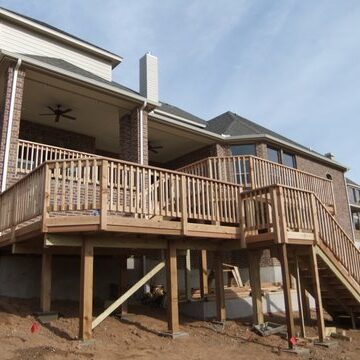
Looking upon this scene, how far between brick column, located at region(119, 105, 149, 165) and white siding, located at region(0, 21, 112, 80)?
12.6ft

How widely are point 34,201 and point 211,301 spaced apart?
17.6 feet

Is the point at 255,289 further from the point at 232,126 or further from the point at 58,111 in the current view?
the point at 232,126

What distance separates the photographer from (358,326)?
424 inches

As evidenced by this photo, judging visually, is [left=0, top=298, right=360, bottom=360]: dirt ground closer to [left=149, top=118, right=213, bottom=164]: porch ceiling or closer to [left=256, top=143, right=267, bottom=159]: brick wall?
[left=149, top=118, right=213, bottom=164]: porch ceiling

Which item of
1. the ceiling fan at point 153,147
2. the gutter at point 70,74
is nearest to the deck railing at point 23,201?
the gutter at point 70,74

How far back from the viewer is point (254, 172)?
1216 cm

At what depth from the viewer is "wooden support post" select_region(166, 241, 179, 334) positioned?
26.3 feet

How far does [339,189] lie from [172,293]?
631 inches

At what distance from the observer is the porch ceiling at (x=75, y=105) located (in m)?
11.0

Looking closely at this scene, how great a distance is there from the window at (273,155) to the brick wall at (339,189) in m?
2.43

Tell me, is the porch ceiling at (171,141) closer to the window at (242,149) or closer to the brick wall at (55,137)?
the window at (242,149)

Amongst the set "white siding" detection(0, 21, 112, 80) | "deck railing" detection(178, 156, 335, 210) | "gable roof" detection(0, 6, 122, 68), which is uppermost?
"gable roof" detection(0, 6, 122, 68)

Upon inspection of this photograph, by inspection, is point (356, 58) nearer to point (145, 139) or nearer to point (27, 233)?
point (145, 139)

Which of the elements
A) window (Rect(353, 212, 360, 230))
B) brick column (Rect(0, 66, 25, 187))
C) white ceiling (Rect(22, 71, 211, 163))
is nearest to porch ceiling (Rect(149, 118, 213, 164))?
white ceiling (Rect(22, 71, 211, 163))
